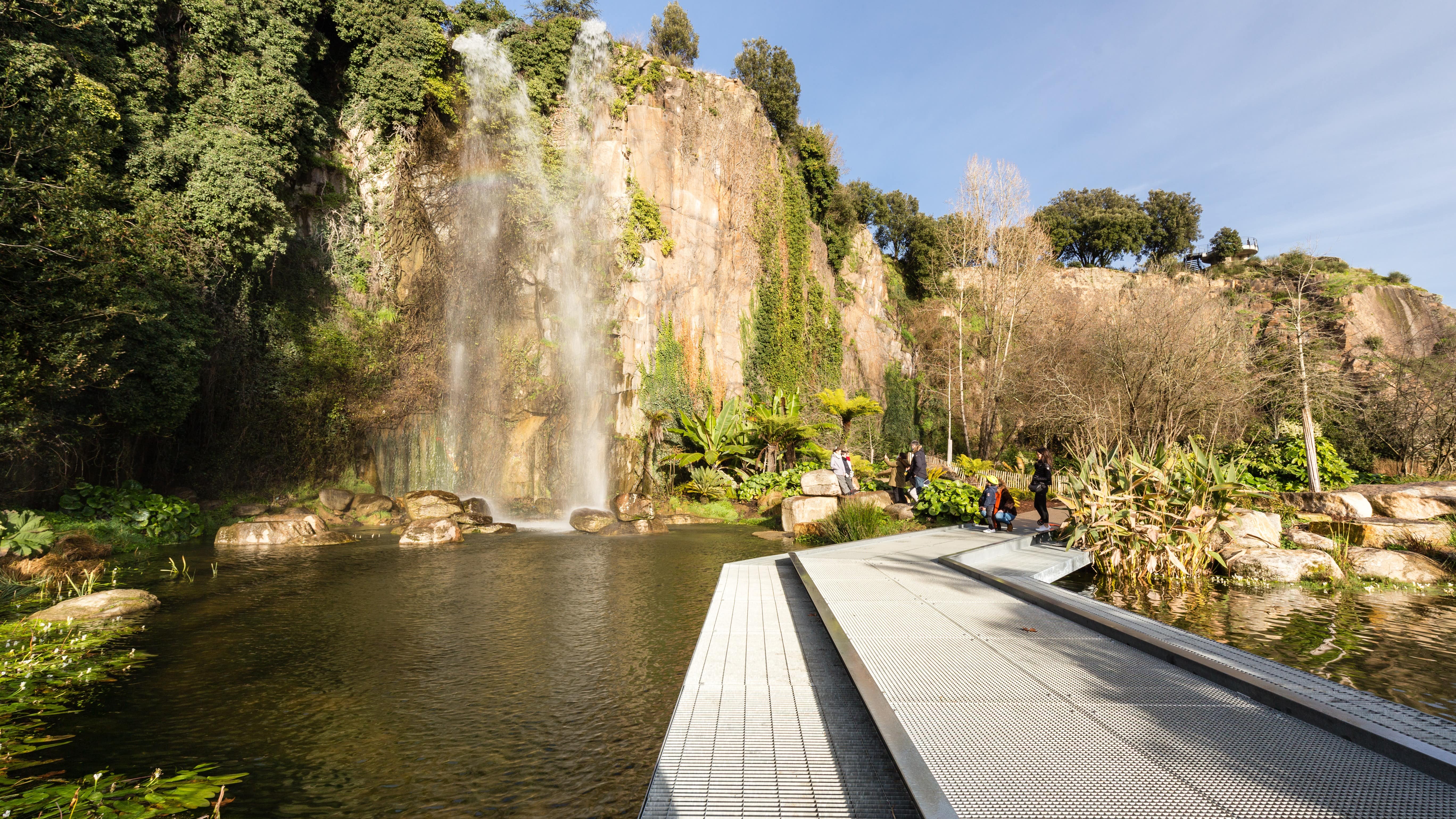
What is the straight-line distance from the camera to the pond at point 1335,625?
4.61 m

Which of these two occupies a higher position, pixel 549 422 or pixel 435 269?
pixel 435 269

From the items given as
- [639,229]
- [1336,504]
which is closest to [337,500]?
[639,229]

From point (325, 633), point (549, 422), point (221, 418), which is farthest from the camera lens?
point (549, 422)

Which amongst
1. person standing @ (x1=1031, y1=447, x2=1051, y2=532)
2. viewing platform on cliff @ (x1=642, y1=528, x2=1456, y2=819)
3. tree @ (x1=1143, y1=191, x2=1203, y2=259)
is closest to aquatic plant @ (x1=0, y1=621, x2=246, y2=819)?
viewing platform on cliff @ (x1=642, y1=528, x2=1456, y2=819)

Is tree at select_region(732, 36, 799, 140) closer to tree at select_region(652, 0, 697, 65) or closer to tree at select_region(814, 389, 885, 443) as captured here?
tree at select_region(652, 0, 697, 65)

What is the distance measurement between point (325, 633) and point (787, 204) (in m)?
23.9

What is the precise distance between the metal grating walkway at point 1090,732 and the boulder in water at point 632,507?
1165cm

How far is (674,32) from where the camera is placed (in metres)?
28.5

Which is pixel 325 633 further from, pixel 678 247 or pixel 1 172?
pixel 678 247

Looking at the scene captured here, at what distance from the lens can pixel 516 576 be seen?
29.0ft

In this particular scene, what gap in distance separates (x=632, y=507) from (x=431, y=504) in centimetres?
461

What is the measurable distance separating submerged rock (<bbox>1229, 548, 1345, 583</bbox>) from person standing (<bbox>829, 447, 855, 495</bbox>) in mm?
6678

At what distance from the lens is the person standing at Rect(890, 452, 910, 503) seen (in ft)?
50.6

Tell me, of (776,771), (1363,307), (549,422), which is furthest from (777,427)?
(1363,307)
